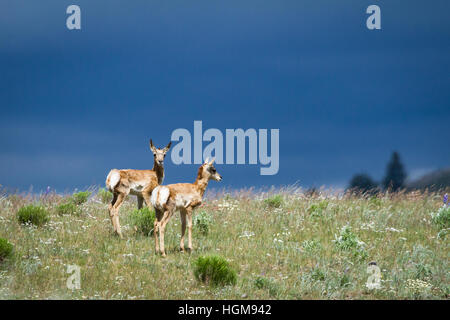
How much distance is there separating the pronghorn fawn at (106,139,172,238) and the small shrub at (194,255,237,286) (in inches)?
169

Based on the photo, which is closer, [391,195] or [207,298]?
[207,298]

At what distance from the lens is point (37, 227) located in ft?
55.2

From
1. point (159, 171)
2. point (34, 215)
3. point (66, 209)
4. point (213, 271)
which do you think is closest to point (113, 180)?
point (159, 171)

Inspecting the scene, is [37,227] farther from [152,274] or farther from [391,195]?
[391,195]

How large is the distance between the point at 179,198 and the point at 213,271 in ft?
7.35

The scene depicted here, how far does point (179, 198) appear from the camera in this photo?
519 inches

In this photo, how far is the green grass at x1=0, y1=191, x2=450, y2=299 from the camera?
1170 centimetres

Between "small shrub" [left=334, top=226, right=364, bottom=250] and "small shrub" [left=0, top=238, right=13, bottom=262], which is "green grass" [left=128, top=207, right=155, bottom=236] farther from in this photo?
"small shrub" [left=334, top=226, right=364, bottom=250]

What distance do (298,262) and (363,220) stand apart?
564 cm

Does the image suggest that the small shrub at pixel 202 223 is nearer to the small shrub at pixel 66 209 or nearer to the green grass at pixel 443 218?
the small shrub at pixel 66 209

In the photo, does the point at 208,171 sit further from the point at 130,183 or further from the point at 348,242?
the point at 348,242

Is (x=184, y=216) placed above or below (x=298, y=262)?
above

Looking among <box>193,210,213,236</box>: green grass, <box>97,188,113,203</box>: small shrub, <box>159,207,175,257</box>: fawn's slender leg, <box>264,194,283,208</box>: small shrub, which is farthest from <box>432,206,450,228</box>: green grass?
→ <box>97,188,113,203</box>: small shrub
